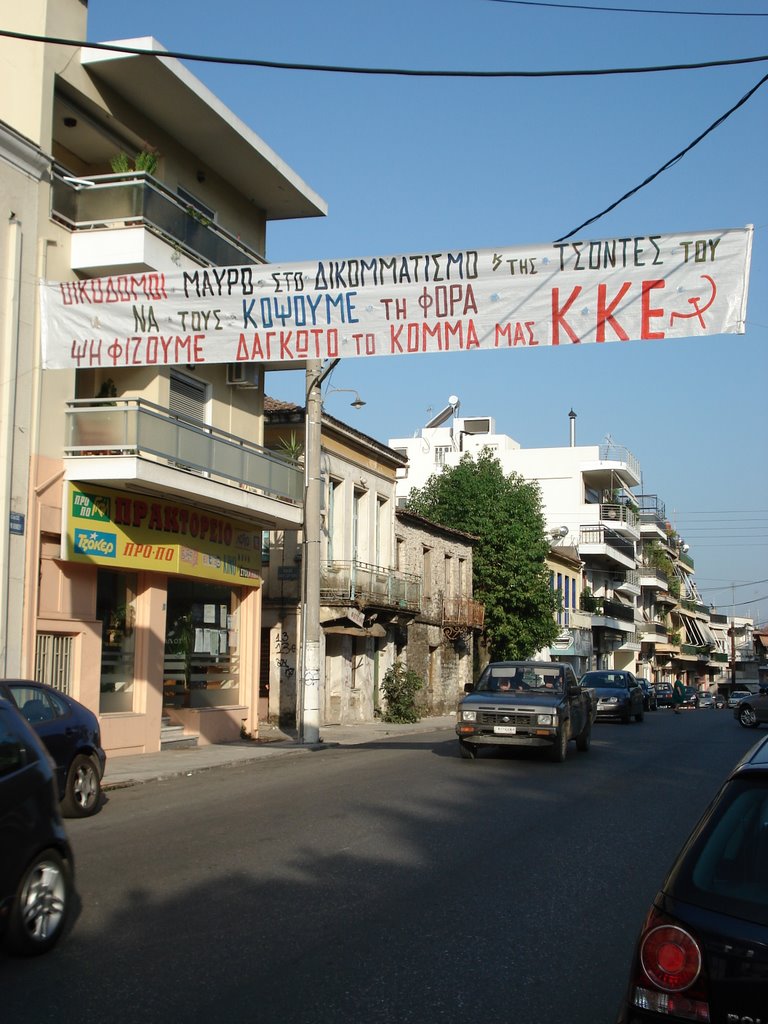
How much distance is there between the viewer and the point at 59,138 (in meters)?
19.6

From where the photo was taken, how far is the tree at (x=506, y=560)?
145ft

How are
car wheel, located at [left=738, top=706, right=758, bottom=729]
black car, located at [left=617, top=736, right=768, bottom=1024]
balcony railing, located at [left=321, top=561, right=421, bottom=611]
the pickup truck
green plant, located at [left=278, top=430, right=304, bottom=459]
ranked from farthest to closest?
car wheel, located at [left=738, top=706, right=758, bottom=729] → balcony railing, located at [left=321, top=561, right=421, bottom=611] → green plant, located at [left=278, top=430, right=304, bottom=459] → the pickup truck → black car, located at [left=617, top=736, right=768, bottom=1024]

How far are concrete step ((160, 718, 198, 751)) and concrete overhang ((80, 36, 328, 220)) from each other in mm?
11256

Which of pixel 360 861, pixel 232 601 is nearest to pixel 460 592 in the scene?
pixel 232 601

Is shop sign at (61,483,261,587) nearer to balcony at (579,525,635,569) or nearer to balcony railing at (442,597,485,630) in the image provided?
balcony railing at (442,597,485,630)

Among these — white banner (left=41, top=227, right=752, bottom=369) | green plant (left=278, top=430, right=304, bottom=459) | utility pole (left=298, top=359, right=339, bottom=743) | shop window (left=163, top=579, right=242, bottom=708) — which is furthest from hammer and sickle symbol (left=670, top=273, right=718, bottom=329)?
green plant (left=278, top=430, right=304, bottom=459)

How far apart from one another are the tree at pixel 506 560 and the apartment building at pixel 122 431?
21742 mm

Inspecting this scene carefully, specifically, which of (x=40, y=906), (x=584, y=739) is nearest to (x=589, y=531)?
(x=584, y=739)

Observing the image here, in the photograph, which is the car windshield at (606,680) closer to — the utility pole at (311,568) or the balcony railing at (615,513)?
the utility pole at (311,568)

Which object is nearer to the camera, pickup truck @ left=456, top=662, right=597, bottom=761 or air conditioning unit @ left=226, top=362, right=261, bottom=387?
pickup truck @ left=456, top=662, right=597, bottom=761

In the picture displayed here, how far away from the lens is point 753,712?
32312 mm

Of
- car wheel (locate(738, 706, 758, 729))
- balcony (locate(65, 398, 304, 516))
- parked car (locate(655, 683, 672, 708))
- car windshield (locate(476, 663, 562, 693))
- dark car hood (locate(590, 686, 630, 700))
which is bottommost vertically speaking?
parked car (locate(655, 683, 672, 708))

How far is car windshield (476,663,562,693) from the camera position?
1794 centimetres

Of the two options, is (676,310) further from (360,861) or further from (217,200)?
(217,200)
